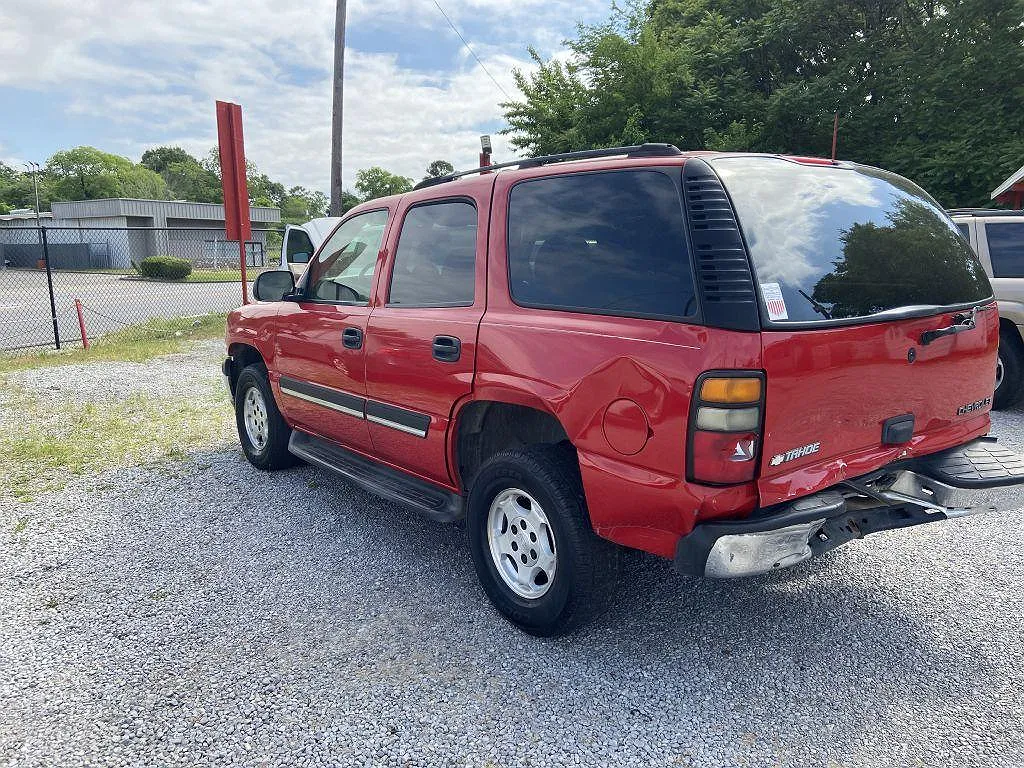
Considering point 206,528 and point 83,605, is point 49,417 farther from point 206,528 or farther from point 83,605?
point 83,605

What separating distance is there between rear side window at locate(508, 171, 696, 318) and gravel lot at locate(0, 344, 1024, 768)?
148cm

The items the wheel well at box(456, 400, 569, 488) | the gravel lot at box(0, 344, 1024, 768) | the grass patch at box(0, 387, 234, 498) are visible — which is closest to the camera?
the gravel lot at box(0, 344, 1024, 768)

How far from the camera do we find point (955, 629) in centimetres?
312

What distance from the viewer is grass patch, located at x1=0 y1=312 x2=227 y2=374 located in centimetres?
1020

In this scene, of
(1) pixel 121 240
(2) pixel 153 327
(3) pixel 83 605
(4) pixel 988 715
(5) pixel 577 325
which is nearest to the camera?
(4) pixel 988 715

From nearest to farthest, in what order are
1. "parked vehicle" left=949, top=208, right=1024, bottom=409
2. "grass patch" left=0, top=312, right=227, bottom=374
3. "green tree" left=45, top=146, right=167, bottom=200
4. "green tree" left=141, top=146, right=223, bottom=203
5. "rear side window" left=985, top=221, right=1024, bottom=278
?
"parked vehicle" left=949, top=208, right=1024, bottom=409, "rear side window" left=985, top=221, right=1024, bottom=278, "grass patch" left=0, top=312, right=227, bottom=374, "green tree" left=45, top=146, right=167, bottom=200, "green tree" left=141, top=146, right=223, bottom=203

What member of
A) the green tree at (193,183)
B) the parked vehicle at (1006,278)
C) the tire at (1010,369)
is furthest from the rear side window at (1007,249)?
the green tree at (193,183)

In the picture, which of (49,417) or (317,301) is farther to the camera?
(49,417)

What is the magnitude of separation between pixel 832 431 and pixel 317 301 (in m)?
3.09

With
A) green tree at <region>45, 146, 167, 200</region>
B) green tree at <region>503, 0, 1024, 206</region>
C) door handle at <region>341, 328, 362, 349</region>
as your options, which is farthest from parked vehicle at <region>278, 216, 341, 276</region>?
green tree at <region>45, 146, 167, 200</region>

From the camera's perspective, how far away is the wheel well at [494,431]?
3248mm

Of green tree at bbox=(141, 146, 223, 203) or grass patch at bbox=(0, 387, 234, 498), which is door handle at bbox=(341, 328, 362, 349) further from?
green tree at bbox=(141, 146, 223, 203)

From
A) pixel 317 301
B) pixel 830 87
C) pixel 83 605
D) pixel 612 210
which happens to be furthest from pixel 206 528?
pixel 830 87

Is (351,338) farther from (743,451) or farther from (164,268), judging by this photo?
(164,268)
